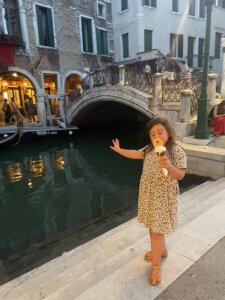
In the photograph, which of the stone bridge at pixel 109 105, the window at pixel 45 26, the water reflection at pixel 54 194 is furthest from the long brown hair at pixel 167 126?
the window at pixel 45 26

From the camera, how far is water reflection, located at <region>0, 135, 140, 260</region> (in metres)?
4.00

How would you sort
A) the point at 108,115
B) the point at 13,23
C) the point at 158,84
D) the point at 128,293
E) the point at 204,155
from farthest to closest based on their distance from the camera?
the point at 108,115, the point at 13,23, the point at 158,84, the point at 204,155, the point at 128,293

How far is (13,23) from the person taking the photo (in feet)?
41.9

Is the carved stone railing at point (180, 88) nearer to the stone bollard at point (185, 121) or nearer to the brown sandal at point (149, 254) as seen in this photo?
the stone bollard at point (185, 121)

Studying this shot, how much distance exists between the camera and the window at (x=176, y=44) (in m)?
16.8

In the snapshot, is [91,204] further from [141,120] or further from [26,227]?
[141,120]

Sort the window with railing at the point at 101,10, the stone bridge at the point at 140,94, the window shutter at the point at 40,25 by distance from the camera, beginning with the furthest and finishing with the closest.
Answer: the window with railing at the point at 101,10, the window shutter at the point at 40,25, the stone bridge at the point at 140,94

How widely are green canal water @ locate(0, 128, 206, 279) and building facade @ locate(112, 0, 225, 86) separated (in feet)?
29.4

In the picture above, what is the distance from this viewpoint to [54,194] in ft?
18.5

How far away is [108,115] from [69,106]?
3.20m

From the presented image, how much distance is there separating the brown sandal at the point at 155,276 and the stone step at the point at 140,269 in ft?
0.11

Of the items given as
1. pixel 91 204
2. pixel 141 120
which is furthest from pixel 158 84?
pixel 141 120

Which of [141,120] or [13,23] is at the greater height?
[13,23]

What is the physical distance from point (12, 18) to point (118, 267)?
1424 centimetres
